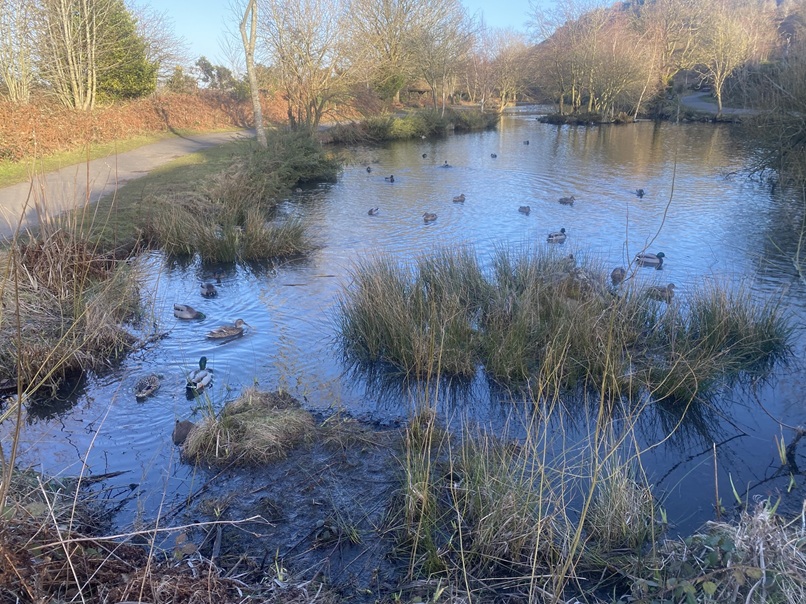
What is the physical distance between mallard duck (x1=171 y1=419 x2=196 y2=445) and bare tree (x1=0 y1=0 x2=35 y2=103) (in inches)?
724

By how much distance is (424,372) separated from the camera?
6.22 m

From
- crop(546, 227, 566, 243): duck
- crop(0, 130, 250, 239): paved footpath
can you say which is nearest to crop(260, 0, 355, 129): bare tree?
crop(0, 130, 250, 239): paved footpath

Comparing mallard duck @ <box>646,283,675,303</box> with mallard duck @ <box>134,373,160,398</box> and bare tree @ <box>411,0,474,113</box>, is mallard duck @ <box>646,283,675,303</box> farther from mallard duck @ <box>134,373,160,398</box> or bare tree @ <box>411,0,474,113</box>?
bare tree @ <box>411,0,474,113</box>

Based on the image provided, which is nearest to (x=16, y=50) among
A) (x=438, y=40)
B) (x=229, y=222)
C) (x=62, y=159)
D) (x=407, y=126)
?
(x=62, y=159)

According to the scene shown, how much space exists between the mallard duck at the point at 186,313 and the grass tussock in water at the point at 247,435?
9.74ft

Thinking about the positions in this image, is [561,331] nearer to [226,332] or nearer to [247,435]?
[247,435]

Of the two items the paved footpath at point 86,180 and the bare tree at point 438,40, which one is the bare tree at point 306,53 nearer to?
the paved footpath at point 86,180

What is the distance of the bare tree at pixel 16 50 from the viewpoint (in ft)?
63.2

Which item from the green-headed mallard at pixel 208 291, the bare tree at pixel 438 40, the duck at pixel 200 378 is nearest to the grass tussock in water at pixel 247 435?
the duck at pixel 200 378

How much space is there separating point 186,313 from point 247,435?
351cm

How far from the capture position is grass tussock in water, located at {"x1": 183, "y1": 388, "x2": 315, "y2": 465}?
15.5 feet

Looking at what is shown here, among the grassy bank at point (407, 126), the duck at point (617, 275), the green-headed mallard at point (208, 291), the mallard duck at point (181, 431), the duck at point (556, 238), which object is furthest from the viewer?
the grassy bank at point (407, 126)

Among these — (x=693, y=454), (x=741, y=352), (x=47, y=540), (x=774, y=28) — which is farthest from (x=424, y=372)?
(x=774, y=28)

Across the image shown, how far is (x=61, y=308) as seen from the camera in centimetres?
632
